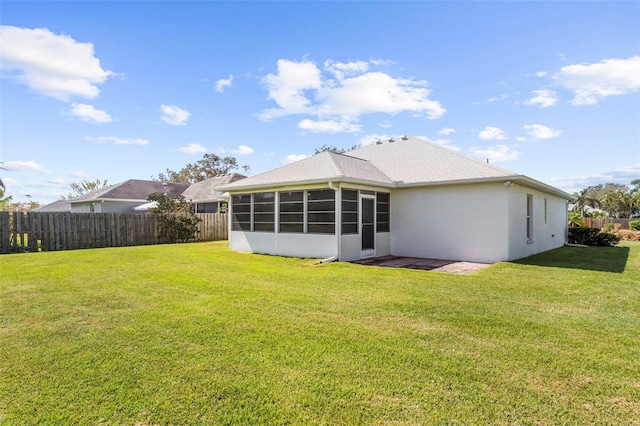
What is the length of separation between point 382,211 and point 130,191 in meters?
22.1

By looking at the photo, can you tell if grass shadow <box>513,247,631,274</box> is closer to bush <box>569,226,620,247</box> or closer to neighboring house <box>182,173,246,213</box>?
bush <box>569,226,620,247</box>

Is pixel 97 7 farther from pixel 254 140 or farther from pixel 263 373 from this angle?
pixel 254 140

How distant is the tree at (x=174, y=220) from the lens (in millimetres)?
17500

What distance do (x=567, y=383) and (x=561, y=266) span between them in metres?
7.94

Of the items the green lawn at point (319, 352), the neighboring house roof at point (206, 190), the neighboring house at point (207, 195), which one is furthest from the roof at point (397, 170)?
the neighboring house roof at point (206, 190)

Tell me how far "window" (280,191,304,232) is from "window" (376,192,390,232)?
2635 mm

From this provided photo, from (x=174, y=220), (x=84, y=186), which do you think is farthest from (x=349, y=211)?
(x=84, y=186)

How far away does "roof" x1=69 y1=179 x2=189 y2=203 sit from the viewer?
25.2 metres

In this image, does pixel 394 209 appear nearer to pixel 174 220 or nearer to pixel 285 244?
pixel 285 244

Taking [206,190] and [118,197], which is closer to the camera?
[118,197]

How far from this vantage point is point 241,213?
13.7 m

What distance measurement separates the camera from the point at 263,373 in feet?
10.7

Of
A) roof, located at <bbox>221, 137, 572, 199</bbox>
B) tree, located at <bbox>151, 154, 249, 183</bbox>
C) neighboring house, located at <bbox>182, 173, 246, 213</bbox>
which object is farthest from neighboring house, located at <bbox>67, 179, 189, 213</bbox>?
tree, located at <bbox>151, 154, 249, 183</bbox>

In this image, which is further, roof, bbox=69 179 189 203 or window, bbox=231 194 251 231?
roof, bbox=69 179 189 203
